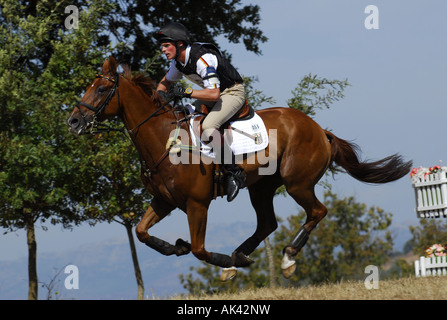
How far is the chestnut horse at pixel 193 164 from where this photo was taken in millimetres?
7340

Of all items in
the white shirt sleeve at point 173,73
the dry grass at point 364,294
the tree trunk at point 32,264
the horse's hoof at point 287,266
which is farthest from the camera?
the tree trunk at point 32,264

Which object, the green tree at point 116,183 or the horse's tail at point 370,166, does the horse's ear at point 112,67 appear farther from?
the green tree at point 116,183

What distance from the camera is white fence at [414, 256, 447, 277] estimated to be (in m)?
13.4

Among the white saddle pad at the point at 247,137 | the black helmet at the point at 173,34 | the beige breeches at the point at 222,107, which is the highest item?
the black helmet at the point at 173,34

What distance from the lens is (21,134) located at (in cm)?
1287

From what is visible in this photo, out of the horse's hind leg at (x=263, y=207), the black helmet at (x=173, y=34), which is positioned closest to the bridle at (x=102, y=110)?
the black helmet at (x=173, y=34)

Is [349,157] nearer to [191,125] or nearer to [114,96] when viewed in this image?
[191,125]

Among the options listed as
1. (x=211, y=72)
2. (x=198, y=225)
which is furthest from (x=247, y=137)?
(x=198, y=225)

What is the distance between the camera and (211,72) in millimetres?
7344

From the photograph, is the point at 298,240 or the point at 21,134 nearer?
the point at 298,240

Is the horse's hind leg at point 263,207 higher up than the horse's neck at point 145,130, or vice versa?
the horse's neck at point 145,130

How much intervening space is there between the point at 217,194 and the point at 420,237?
116 feet

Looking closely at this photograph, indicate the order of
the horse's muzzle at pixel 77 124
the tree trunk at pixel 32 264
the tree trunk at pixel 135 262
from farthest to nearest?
the tree trunk at pixel 135 262 < the tree trunk at pixel 32 264 < the horse's muzzle at pixel 77 124
